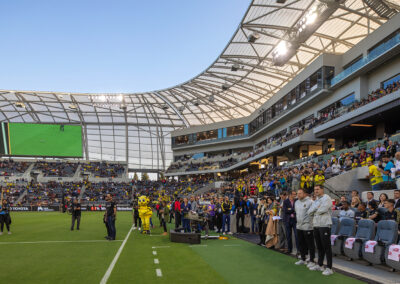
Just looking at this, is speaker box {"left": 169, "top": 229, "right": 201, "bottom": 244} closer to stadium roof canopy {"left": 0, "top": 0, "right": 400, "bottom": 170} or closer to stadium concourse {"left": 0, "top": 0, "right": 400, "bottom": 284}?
stadium concourse {"left": 0, "top": 0, "right": 400, "bottom": 284}

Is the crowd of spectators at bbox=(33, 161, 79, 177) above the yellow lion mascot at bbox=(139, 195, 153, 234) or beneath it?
above

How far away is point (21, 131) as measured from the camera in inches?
2464

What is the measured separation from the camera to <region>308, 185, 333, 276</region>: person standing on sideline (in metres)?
7.46

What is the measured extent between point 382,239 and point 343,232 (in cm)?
156

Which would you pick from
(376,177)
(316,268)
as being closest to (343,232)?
(316,268)

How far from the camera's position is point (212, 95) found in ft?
184

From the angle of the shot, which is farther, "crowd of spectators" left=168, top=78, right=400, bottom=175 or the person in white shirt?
"crowd of spectators" left=168, top=78, right=400, bottom=175

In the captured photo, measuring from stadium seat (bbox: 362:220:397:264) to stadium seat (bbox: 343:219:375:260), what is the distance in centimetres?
25

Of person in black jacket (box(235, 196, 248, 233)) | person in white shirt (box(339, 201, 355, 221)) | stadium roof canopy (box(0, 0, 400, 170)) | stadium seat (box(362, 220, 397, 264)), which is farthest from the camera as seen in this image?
stadium roof canopy (box(0, 0, 400, 170))

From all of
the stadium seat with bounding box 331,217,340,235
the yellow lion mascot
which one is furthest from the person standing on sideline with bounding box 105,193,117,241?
the stadium seat with bounding box 331,217,340,235

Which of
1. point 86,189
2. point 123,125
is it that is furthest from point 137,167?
point 86,189

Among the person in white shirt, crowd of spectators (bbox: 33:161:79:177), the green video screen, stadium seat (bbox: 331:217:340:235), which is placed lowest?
stadium seat (bbox: 331:217:340:235)

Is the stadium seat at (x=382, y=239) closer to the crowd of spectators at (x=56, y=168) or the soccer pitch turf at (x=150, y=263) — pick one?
the soccer pitch turf at (x=150, y=263)

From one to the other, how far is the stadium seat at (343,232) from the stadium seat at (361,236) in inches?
13.5
